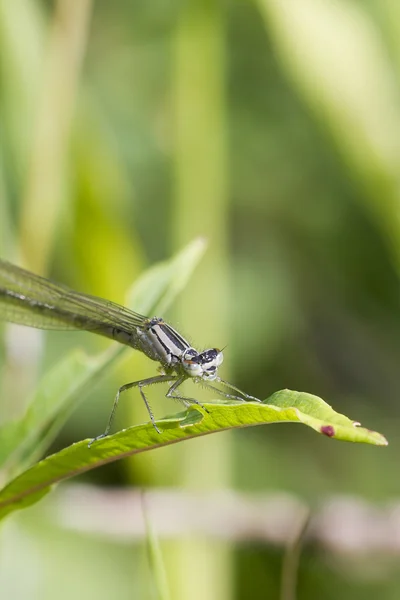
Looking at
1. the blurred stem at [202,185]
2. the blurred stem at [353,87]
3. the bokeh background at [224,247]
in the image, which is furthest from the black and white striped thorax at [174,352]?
the blurred stem at [353,87]

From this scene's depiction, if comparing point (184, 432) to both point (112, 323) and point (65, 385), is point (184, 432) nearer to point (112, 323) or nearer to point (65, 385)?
point (65, 385)

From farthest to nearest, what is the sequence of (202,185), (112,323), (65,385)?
(202,185)
(112,323)
(65,385)

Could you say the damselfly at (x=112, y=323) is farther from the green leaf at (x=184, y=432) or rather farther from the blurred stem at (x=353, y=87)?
the blurred stem at (x=353, y=87)

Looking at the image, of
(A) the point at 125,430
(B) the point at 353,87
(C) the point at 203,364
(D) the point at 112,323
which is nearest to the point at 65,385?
(A) the point at 125,430

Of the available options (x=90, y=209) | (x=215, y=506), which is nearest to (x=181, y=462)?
(x=215, y=506)

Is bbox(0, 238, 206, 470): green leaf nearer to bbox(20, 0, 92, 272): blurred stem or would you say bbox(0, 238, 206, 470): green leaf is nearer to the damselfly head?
the damselfly head
